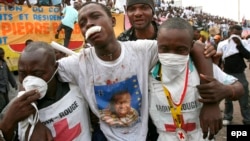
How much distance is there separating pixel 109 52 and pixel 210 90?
684 mm

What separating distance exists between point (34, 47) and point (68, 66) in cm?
25

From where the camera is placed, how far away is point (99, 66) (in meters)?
2.25

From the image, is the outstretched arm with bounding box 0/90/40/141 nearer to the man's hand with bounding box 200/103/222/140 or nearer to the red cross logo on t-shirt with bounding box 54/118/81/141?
the red cross logo on t-shirt with bounding box 54/118/81/141

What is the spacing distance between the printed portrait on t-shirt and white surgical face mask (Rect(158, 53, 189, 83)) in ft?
0.71

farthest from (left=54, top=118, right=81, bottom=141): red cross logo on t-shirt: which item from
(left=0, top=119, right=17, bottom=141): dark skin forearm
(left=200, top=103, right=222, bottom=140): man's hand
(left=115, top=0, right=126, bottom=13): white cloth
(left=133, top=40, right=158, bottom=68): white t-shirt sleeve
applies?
(left=115, top=0, right=126, bottom=13): white cloth

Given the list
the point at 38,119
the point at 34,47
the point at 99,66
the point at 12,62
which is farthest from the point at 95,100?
the point at 12,62

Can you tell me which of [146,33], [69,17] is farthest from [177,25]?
[69,17]

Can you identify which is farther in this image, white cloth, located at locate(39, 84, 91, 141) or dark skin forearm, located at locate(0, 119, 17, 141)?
white cloth, located at locate(39, 84, 91, 141)

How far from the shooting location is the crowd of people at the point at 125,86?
2137 mm

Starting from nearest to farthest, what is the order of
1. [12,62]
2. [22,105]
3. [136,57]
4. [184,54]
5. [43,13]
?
[22,105] < [184,54] < [136,57] < [12,62] < [43,13]

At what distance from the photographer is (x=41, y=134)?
2090 millimetres

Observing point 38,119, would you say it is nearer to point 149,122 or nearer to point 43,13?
point 149,122

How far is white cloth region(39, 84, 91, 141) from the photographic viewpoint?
7.16 ft

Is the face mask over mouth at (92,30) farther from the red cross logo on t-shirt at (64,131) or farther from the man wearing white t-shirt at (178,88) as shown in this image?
the red cross logo on t-shirt at (64,131)
